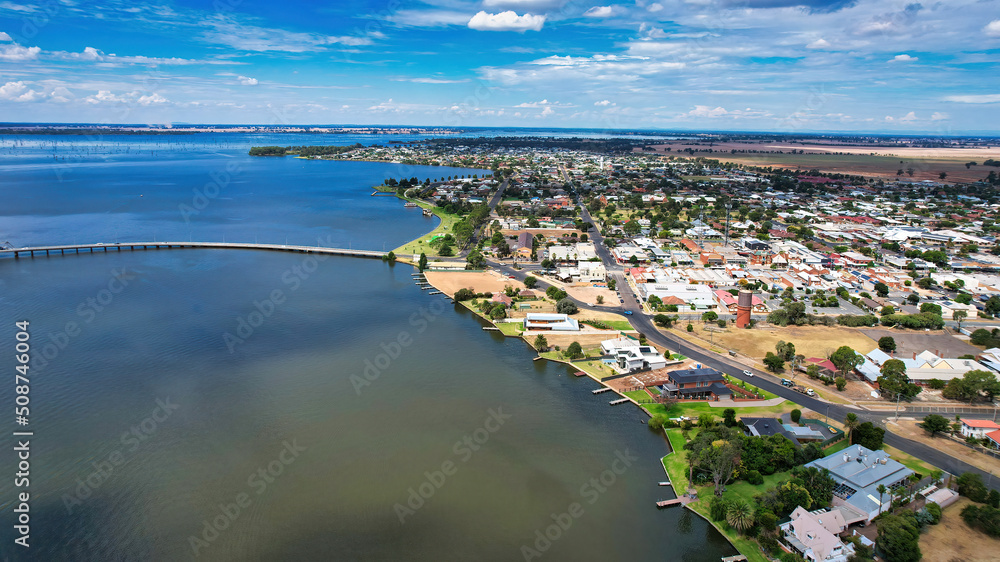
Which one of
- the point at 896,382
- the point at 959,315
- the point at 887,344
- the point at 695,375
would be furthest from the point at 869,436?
the point at 959,315

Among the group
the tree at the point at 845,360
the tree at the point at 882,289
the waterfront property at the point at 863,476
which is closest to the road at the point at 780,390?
the waterfront property at the point at 863,476

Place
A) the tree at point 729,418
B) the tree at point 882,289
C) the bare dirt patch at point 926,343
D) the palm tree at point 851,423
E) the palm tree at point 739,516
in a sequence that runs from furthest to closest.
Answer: the tree at point 882,289
the bare dirt patch at point 926,343
the tree at point 729,418
the palm tree at point 851,423
the palm tree at point 739,516

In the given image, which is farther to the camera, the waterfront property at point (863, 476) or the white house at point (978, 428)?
the white house at point (978, 428)

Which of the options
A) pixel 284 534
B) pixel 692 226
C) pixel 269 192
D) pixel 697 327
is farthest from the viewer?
pixel 269 192

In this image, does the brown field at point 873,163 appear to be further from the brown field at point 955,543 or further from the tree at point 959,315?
the brown field at point 955,543

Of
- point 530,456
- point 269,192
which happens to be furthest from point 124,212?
point 530,456

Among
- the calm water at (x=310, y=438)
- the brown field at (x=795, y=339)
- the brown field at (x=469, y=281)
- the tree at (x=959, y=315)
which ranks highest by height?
the tree at (x=959, y=315)

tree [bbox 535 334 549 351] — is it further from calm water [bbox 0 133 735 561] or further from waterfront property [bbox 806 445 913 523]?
waterfront property [bbox 806 445 913 523]

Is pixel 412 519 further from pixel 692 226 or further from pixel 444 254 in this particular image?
pixel 692 226
